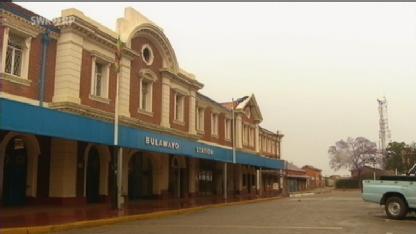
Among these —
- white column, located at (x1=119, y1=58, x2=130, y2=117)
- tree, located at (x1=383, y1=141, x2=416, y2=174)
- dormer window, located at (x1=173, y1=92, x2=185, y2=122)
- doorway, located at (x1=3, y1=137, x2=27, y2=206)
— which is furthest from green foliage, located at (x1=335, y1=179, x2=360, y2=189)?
doorway, located at (x1=3, y1=137, x2=27, y2=206)

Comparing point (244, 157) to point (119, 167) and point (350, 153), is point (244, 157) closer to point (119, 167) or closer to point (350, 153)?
point (119, 167)

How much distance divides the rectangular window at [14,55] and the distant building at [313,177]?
2980 inches

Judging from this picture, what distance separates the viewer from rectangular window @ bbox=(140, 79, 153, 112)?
28292 millimetres

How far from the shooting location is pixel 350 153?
10325 cm

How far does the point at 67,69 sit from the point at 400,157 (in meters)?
52.7

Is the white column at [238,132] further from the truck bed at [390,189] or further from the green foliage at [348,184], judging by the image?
the green foliage at [348,184]

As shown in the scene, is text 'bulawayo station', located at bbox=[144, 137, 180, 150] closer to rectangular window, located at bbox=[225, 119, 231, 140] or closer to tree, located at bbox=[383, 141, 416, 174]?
rectangular window, located at bbox=[225, 119, 231, 140]

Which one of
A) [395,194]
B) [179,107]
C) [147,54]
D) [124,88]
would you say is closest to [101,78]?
[124,88]

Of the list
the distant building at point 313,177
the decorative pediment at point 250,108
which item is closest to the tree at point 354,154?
the distant building at point 313,177

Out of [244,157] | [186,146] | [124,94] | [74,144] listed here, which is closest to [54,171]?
[74,144]

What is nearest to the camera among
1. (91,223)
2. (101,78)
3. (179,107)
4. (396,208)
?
(91,223)

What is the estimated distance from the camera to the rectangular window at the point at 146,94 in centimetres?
2829

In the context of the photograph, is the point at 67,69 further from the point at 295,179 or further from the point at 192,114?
the point at 295,179

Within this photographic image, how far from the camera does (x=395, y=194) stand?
1912 cm
